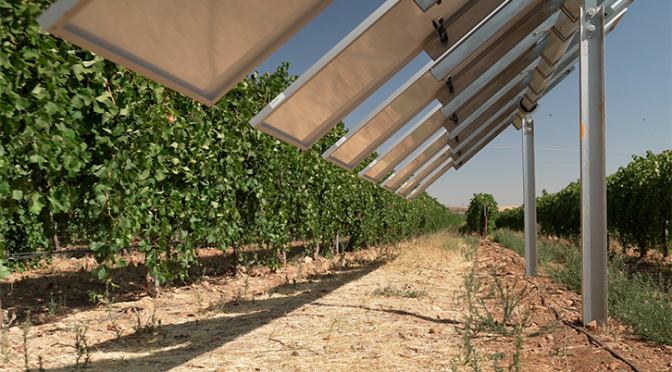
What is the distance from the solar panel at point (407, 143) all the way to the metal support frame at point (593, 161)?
6.46 feet

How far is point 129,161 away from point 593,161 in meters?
4.35

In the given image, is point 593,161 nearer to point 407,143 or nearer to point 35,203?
point 407,143

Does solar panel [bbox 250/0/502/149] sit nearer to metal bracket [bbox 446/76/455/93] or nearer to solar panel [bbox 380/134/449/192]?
metal bracket [bbox 446/76/455/93]

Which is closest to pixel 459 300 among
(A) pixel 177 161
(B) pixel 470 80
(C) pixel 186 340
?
(B) pixel 470 80

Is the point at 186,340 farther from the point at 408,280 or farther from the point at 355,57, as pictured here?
the point at 408,280

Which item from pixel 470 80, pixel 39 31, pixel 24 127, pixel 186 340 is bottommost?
pixel 186 340

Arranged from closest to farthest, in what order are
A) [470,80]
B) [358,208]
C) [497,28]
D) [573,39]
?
[497,28], [470,80], [573,39], [358,208]

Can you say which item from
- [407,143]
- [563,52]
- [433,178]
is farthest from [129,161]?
[433,178]

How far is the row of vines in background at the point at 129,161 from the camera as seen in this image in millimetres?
2719

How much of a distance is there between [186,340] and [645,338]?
4.19 m

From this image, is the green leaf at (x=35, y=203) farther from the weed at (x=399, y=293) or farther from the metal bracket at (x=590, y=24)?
the metal bracket at (x=590, y=24)

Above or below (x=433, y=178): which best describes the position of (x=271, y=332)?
below

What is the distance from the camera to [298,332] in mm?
4109

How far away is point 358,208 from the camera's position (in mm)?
12344
